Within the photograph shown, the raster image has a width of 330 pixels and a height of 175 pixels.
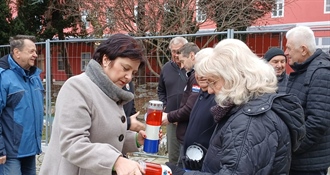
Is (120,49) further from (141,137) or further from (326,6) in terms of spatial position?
(326,6)

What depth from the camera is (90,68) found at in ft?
5.64

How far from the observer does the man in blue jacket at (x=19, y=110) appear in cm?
319

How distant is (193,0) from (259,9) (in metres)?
2.73

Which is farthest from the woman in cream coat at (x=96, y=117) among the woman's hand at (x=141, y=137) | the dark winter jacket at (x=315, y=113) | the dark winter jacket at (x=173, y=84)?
the dark winter jacket at (x=173, y=84)

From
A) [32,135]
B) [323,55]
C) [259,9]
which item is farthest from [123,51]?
[259,9]

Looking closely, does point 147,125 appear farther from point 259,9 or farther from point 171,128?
point 259,9

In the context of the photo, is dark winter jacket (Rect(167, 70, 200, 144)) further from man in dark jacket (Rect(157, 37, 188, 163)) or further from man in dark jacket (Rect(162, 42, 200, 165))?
man in dark jacket (Rect(157, 37, 188, 163))

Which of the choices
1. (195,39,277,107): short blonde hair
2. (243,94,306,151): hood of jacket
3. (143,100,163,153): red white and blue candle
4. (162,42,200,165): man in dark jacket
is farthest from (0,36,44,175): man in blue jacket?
(243,94,306,151): hood of jacket

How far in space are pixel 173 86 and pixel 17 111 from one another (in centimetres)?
199

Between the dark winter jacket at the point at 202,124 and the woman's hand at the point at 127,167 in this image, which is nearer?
the woman's hand at the point at 127,167

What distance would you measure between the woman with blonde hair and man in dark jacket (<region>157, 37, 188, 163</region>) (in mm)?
2644

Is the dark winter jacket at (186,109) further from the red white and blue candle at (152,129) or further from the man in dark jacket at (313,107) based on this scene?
the red white and blue candle at (152,129)

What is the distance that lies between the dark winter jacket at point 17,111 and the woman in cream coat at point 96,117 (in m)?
1.74

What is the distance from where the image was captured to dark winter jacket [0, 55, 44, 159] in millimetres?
3186
